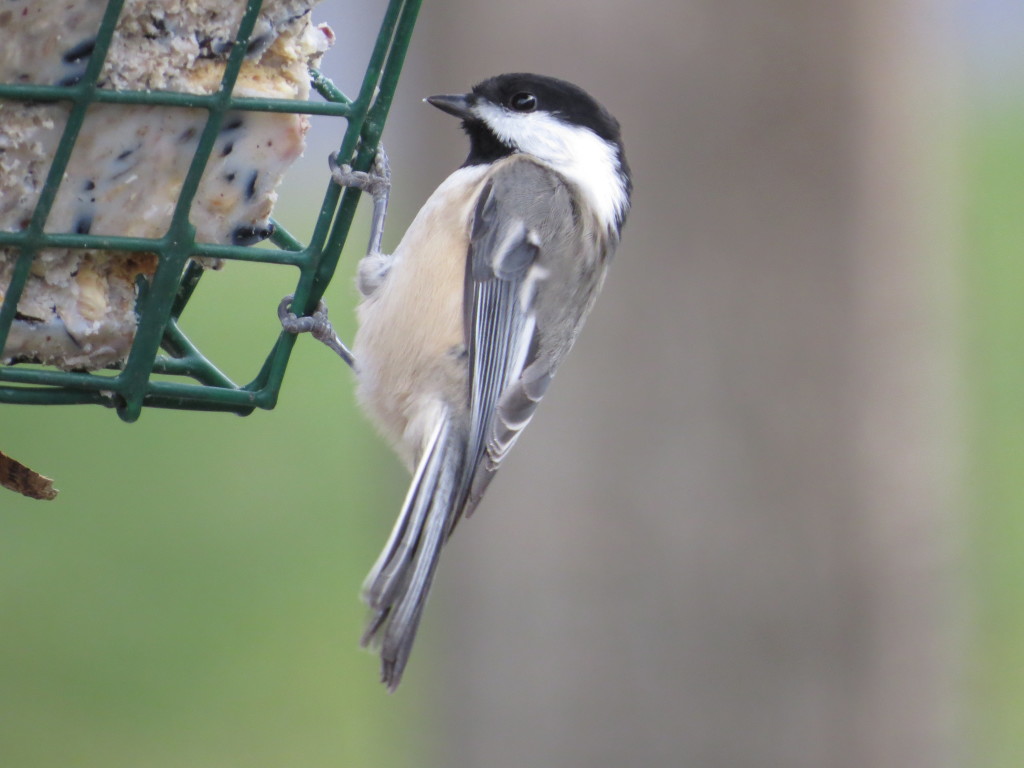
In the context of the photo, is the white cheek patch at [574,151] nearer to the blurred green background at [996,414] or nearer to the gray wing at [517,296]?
the gray wing at [517,296]

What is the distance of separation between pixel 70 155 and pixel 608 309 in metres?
1.82

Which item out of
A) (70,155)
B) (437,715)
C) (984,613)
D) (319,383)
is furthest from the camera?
(319,383)

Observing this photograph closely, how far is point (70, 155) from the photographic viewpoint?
1.92 metres

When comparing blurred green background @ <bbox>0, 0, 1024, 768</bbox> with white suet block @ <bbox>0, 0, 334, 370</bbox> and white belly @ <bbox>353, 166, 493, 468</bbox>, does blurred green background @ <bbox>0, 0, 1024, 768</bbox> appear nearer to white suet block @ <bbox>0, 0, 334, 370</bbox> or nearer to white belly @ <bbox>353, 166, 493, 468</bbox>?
white belly @ <bbox>353, 166, 493, 468</bbox>

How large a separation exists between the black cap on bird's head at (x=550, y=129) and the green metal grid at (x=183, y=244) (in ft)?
2.16

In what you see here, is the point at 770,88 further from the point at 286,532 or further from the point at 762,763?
the point at 286,532

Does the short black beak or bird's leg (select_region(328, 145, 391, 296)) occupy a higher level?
the short black beak

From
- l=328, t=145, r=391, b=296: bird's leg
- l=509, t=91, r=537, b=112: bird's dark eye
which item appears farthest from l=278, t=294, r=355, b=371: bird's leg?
l=509, t=91, r=537, b=112: bird's dark eye

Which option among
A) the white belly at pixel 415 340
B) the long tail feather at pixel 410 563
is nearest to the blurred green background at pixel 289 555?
the white belly at pixel 415 340

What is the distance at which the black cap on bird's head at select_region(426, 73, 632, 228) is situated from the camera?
3.01m

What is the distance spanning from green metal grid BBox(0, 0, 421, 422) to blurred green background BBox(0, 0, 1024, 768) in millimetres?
1276

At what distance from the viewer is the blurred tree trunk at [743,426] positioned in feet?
11.0

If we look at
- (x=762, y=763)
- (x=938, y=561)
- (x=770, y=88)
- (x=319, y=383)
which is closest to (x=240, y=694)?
(x=319, y=383)

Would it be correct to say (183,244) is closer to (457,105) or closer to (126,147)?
(126,147)
